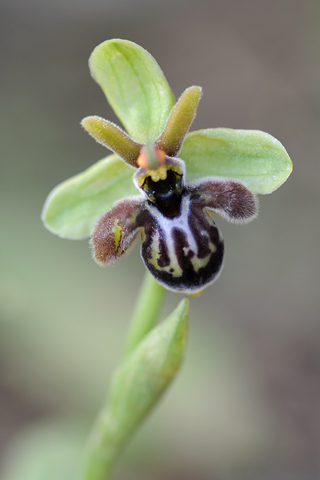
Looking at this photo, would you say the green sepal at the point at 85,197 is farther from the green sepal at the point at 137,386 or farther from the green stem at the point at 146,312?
the green sepal at the point at 137,386

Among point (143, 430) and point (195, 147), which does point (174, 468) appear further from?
point (195, 147)

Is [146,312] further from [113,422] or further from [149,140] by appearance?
[149,140]

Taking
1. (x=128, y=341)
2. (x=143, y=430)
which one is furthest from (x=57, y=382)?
(x=128, y=341)

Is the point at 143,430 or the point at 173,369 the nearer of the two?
the point at 173,369

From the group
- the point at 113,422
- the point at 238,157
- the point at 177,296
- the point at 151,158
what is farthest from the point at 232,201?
the point at 177,296

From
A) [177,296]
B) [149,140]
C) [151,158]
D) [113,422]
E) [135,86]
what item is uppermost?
[177,296]

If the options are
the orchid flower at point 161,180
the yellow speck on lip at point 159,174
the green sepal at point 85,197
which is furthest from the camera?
the green sepal at point 85,197

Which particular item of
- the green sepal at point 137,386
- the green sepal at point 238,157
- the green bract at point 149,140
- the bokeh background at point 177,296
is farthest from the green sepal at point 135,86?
the bokeh background at point 177,296
